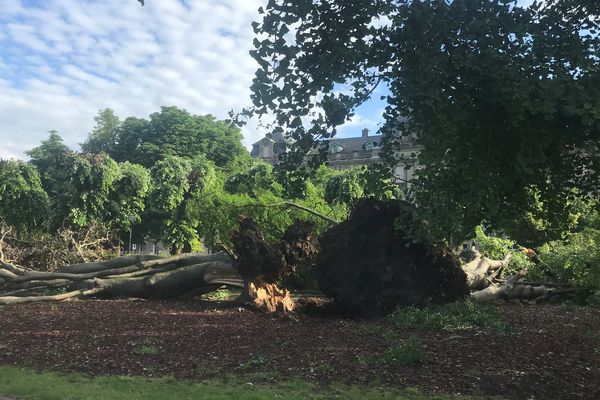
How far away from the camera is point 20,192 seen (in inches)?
1235

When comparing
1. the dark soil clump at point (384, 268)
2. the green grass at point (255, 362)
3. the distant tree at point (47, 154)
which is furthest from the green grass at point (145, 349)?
the distant tree at point (47, 154)

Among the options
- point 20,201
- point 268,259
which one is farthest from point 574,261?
point 20,201

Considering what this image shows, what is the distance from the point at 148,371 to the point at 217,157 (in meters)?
41.0

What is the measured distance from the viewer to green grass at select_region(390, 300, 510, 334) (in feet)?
29.6

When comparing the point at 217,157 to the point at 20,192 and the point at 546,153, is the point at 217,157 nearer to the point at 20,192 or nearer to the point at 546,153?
the point at 20,192

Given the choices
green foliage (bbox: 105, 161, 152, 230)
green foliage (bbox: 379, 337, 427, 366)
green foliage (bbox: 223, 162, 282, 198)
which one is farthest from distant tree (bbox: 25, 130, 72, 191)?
green foliage (bbox: 379, 337, 427, 366)

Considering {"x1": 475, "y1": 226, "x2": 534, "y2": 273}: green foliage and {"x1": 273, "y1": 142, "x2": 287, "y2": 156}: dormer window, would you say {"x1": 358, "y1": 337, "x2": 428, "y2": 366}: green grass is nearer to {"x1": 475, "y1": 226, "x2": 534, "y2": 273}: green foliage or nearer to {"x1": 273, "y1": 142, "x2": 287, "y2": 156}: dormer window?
{"x1": 273, "y1": 142, "x2": 287, "y2": 156}: dormer window

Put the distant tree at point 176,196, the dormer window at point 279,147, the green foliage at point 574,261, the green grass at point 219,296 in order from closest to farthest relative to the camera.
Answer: the dormer window at point 279,147, the green foliage at point 574,261, the green grass at point 219,296, the distant tree at point 176,196

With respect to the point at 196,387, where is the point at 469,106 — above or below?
above

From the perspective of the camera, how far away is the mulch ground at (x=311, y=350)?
5.86 metres

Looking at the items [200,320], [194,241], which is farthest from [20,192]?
[200,320]

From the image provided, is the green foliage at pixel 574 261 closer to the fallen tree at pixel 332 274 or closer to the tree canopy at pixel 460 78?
the fallen tree at pixel 332 274

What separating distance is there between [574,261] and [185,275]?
34.0 feet

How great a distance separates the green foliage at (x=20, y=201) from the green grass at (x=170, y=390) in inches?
1107
